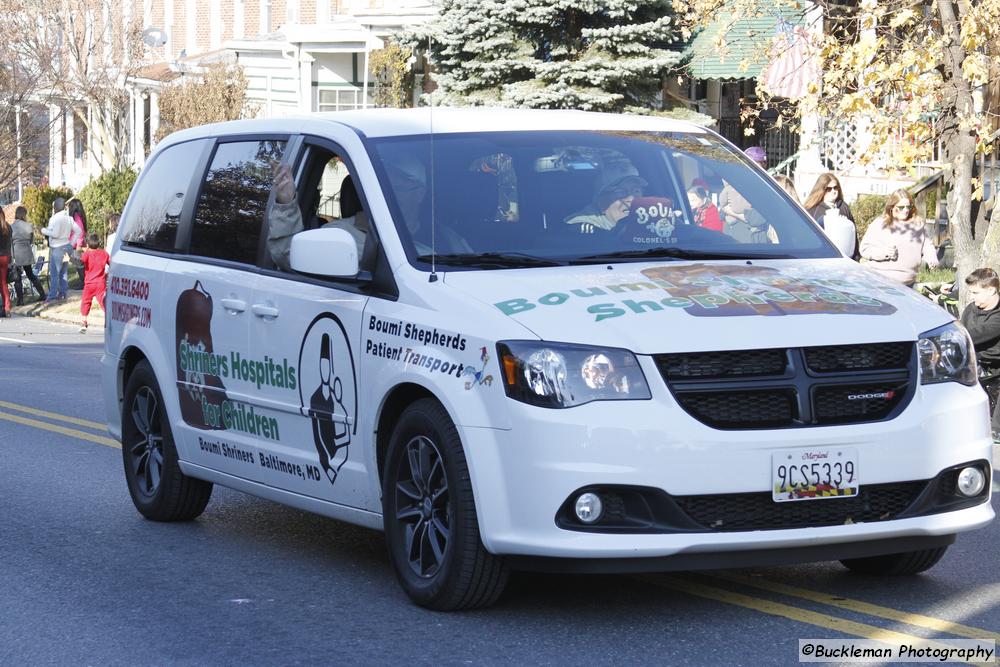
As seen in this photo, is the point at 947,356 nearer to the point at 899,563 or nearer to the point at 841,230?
the point at 899,563

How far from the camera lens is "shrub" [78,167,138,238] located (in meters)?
38.0

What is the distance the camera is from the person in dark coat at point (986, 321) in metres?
11.6

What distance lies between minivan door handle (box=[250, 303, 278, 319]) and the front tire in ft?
3.54

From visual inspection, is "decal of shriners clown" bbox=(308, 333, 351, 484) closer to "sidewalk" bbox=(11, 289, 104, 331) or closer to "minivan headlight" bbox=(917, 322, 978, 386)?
"minivan headlight" bbox=(917, 322, 978, 386)

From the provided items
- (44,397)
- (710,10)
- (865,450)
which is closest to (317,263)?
(865,450)

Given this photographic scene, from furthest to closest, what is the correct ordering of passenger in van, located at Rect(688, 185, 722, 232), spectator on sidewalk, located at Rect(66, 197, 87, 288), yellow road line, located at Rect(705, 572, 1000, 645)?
spectator on sidewalk, located at Rect(66, 197, 87, 288)
passenger in van, located at Rect(688, 185, 722, 232)
yellow road line, located at Rect(705, 572, 1000, 645)

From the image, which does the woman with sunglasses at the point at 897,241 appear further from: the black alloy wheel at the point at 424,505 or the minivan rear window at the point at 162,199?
the black alloy wheel at the point at 424,505

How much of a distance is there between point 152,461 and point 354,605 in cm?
241

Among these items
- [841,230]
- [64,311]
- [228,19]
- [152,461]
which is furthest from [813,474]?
[228,19]

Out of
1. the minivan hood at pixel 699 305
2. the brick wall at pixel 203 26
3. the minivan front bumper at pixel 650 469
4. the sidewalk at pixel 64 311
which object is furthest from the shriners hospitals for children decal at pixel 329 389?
the brick wall at pixel 203 26

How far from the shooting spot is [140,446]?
8.50 metres

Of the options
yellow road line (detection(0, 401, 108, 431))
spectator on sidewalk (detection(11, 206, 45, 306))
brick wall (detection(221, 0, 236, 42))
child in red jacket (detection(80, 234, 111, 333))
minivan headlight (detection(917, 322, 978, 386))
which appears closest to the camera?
minivan headlight (detection(917, 322, 978, 386))

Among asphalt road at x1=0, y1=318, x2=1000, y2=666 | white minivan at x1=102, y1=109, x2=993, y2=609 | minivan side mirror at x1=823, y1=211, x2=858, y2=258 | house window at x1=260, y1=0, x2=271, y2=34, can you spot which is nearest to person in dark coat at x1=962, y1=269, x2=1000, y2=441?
minivan side mirror at x1=823, y1=211, x2=858, y2=258

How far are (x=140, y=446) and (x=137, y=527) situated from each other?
501mm
